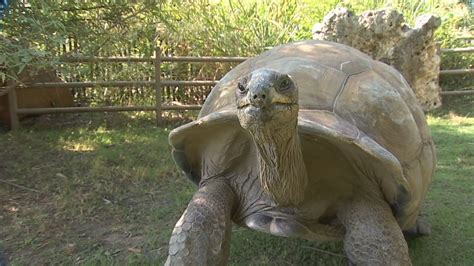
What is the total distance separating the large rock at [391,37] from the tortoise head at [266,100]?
4879mm

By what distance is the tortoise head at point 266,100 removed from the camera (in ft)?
4.39

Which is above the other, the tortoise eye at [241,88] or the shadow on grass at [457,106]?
the tortoise eye at [241,88]

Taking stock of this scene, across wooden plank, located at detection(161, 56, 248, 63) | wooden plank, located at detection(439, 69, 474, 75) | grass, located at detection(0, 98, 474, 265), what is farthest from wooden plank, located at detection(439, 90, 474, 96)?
wooden plank, located at detection(161, 56, 248, 63)

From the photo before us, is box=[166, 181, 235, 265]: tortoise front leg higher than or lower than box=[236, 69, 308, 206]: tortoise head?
lower

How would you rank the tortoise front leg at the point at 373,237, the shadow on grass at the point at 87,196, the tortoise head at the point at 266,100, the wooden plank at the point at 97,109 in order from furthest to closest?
the wooden plank at the point at 97,109
the shadow on grass at the point at 87,196
the tortoise front leg at the point at 373,237
the tortoise head at the point at 266,100

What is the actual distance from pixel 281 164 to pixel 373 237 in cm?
45

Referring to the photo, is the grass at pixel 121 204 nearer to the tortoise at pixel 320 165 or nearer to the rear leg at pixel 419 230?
the rear leg at pixel 419 230

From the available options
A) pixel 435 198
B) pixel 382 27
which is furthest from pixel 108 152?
pixel 382 27

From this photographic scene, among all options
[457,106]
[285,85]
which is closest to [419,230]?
[285,85]

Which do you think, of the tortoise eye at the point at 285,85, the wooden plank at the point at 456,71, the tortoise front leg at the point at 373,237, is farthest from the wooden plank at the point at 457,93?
the tortoise eye at the point at 285,85

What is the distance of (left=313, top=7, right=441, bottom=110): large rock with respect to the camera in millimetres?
6062

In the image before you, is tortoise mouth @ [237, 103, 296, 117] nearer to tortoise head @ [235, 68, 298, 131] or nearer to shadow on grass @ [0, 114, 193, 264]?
tortoise head @ [235, 68, 298, 131]

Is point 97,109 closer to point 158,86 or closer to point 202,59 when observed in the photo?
point 158,86

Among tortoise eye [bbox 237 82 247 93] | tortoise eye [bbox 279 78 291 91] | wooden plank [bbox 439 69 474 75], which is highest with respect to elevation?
tortoise eye [bbox 279 78 291 91]
